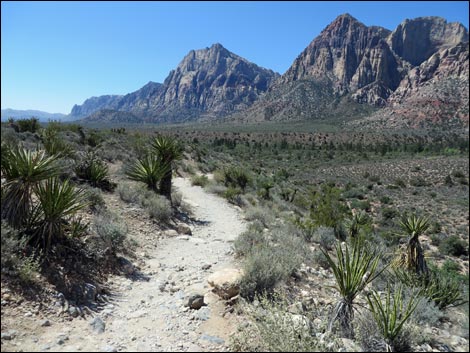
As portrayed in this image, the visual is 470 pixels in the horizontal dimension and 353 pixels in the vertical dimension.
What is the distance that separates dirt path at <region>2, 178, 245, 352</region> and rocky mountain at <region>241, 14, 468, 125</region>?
376 ft

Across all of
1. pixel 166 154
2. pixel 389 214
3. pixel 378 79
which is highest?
pixel 378 79

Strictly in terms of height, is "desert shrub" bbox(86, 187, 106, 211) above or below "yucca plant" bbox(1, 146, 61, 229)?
below

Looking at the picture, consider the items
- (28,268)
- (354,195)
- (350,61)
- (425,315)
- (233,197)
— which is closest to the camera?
(28,268)

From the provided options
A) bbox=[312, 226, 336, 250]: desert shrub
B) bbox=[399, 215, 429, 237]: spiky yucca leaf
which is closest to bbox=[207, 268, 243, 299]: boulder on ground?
bbox=[399, 215, 429, 237]: spiky yucca leaf

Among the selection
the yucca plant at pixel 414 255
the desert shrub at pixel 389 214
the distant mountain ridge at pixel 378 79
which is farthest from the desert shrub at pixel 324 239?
the distant mountain ridge at pixel 378 79

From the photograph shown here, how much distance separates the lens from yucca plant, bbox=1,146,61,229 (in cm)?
508

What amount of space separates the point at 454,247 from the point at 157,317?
17368mm

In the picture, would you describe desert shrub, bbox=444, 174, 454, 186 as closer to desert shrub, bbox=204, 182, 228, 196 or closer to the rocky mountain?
desert shrub, bbox=204, 182, 228, 196

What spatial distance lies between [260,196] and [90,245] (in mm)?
11463

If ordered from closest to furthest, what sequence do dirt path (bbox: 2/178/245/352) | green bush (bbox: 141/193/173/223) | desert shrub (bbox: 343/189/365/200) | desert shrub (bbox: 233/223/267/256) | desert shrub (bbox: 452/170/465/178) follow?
dirt path (bbox: 2/178/245/352)
desert shrub (bbox: 233/223/267/256)
green bush (bbox: 141/193/173/223)
desert shrub (bbox: 343/189/365/200)
desert shrub (bbox: 452/170/465/178)

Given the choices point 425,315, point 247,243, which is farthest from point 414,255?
point 247,243

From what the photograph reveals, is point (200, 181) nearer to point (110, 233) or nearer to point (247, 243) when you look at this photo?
point (247, 243)

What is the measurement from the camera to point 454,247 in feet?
53.7

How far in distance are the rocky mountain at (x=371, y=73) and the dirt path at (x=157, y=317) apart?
11466cm
